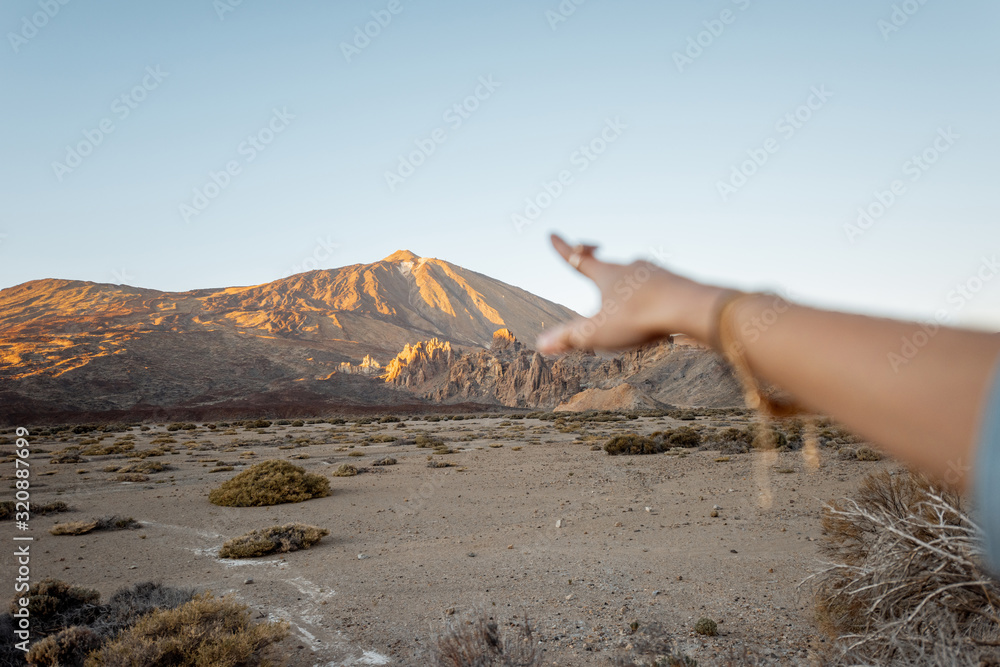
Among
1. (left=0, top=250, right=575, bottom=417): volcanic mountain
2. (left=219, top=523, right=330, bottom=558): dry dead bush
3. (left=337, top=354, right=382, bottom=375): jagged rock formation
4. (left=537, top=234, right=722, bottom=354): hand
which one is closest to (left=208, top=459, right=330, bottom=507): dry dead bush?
(left=219, top=523, right=330, bottom=558): dry dead bush

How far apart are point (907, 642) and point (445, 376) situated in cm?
7492

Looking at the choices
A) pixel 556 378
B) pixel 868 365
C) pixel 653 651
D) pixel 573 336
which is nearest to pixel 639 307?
pixel 573 336

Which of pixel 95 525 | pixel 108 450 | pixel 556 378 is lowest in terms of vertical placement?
pixel 108 450

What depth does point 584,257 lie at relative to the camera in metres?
1.37

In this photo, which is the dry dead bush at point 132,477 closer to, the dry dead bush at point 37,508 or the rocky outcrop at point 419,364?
the dry dead bush at point 37,508

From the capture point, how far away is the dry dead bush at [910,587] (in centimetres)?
284

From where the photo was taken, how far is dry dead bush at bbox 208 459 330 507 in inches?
484

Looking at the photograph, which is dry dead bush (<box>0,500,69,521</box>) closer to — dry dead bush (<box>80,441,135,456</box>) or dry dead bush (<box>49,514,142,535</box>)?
dry dead bush (<box>49,514,142,535</box>)

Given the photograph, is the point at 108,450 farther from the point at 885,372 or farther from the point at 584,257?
the point at 885,372

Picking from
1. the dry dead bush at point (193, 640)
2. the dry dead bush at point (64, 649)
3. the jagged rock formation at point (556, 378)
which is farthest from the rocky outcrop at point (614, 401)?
the dry dead bush at point (64, 649)

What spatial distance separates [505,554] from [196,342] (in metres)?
93.2

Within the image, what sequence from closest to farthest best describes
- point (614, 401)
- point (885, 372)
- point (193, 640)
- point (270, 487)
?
point (885, 372), point (193, 640), point (270, 487), point (614, 401)

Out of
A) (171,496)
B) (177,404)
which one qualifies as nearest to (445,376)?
(177,404)

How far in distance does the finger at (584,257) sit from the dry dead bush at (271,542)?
326 inches
